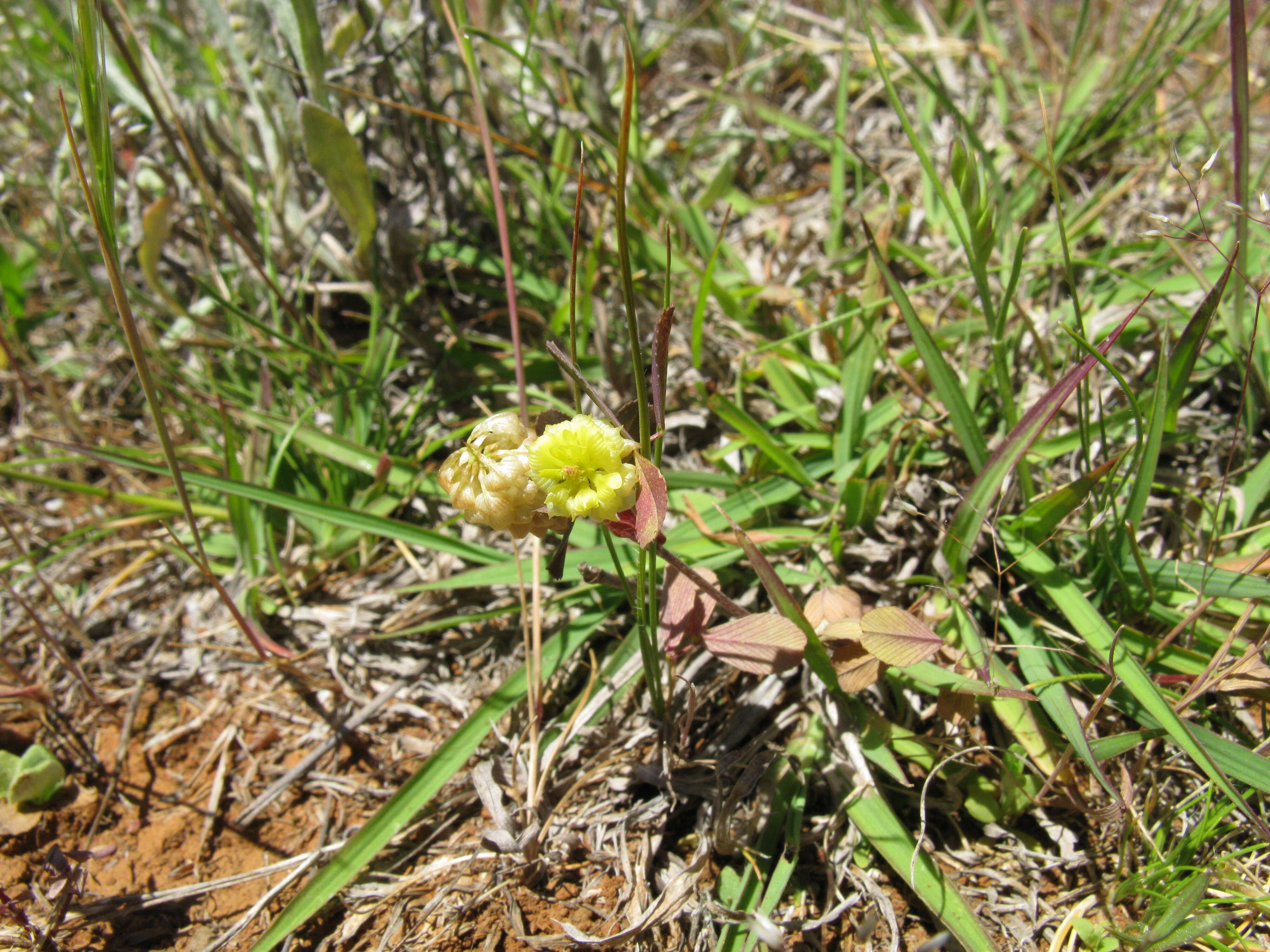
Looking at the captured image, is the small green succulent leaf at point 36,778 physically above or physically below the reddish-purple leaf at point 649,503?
below

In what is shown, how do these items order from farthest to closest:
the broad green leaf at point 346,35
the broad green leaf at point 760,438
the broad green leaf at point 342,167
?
1. the broad green leaf at point 346,35
2. the broad green leaf at point 342,167
3. the broad green leaf at point 760,438

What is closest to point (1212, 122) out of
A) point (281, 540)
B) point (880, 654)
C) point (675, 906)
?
point (880, 654)

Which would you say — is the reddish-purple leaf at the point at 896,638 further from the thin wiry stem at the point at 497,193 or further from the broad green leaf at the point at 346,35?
the broad green leaf at the point at 346,35

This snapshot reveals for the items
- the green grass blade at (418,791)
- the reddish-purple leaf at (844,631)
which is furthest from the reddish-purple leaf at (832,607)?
the green grass blade at (418,791)

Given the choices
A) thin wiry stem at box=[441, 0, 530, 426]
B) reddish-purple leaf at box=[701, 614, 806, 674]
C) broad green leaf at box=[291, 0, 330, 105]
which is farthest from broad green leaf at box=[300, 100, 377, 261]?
reddish-purple leaf at box=[701, 614, 806, 674]

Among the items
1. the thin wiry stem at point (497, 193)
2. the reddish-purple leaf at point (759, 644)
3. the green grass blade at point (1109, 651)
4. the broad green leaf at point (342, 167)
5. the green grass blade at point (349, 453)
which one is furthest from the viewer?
the green grass blade at point (349, 453)

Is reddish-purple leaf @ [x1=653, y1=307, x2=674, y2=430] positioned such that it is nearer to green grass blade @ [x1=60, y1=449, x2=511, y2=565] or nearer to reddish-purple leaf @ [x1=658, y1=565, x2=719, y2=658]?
reddish-purple leaf @ [x1=658, y1=565, x2=719, y2=658]

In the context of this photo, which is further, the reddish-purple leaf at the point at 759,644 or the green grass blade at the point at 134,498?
the green grass blade at the point at 134,498
